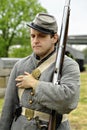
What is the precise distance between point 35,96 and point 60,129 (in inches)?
14.6

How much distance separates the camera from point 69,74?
3.33m

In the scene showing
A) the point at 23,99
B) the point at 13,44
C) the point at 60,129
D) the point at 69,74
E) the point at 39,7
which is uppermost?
the point at 69,74

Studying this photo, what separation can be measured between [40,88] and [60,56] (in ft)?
0.98

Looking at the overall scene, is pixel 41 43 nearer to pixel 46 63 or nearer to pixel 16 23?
pixel 46 63

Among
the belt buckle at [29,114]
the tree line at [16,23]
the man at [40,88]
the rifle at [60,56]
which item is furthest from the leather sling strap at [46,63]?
the tree line at [16,23]

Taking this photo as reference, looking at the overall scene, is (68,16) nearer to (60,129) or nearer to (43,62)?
(43,62)

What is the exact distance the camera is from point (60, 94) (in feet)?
10.5

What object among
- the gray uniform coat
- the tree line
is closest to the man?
the gray uniform coat

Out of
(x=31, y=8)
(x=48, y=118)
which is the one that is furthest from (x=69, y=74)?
(x=31, y=8)

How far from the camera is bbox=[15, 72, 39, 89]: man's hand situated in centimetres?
330

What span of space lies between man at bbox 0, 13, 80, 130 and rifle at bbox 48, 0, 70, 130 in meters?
0.04

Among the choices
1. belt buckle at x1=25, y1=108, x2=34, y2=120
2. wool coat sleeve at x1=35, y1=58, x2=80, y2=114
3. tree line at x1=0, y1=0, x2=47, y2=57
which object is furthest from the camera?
tree line at x1=0, y1=0, x2=47, y2=57

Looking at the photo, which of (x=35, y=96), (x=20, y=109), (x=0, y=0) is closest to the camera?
(x=35, y=96)

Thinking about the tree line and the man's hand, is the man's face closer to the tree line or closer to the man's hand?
the man's hand
